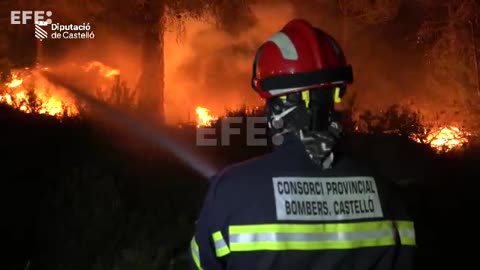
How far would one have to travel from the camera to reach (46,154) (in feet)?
22.0

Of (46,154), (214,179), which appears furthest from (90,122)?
(214,179)

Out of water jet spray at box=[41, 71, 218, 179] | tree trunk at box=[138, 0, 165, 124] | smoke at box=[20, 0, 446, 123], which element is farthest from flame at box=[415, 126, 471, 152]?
tree trunk at box=[138, 0, 165, 124]

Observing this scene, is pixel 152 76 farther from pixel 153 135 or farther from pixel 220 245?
pixel 220 245

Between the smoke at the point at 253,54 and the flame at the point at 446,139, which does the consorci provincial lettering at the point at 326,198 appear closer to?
the flame at the point at 446,139

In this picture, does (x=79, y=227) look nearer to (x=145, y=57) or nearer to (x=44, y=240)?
(x=44, y=240)

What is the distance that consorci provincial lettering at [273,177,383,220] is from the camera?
1838 millimetres

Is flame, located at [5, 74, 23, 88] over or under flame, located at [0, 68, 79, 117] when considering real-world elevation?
over

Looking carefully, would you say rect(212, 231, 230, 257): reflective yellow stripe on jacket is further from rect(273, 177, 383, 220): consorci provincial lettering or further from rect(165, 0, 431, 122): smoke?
rect(165, 0, 431, 122): smoke

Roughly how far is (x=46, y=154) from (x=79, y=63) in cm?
832

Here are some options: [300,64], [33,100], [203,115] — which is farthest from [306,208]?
[203,115]

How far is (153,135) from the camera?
10.0 m

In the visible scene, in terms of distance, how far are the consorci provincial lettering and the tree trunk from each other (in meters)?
9.62

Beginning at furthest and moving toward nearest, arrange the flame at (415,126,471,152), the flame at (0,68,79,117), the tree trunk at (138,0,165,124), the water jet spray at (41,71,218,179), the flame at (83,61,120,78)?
the flame at (83,61,120,78) → the tree trunk at (138,0,165,124) → the flame at (415,126,471,152) → the flame at (0,68,79,117) → the water jet spray at (41,71,218,179)

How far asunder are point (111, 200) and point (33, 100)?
4.29m
